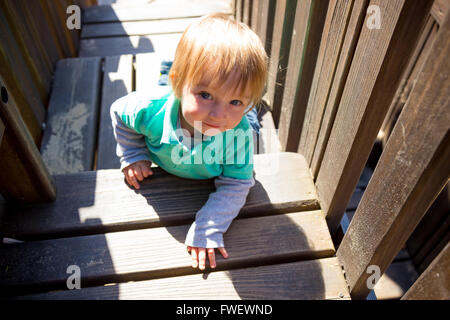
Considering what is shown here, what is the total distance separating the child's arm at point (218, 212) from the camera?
1.35 m

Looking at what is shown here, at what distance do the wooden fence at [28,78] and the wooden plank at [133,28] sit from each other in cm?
15

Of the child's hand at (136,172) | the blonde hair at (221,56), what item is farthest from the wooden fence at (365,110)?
the child's hand at (136,172)

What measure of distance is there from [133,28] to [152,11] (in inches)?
11.9

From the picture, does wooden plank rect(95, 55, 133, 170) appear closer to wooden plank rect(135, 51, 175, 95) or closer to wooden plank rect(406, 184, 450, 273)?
wooden plank rect(135, 51, 175, 95)

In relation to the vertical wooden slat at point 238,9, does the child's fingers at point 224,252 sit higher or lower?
lower

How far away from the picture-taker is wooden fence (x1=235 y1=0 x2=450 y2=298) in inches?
33.4

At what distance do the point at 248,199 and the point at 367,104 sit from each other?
61 centimetres

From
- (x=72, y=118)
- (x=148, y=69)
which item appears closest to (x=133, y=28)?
(x=148, y=69)

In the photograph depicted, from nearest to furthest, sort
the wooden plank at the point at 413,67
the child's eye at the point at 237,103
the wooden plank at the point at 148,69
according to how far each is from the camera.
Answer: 1. the child's eye at the point at 237,103
2. the wooden plank at the point at 148,69
3. the wooden plank at the point at 413,67

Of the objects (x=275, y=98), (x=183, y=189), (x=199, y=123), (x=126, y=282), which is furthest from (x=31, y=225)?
(x=275, y=98)

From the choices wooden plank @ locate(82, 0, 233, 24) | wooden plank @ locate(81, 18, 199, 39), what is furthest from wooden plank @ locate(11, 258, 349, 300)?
wooden plank @ locate(82, 0, 233, 24)

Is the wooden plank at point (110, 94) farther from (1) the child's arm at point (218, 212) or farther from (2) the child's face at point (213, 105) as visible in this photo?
(2) the child's face at point (213, 105)

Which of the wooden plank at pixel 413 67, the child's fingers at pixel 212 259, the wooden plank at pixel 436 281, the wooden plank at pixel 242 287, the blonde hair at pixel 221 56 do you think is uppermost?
the blonde hair at pixel 221 56
